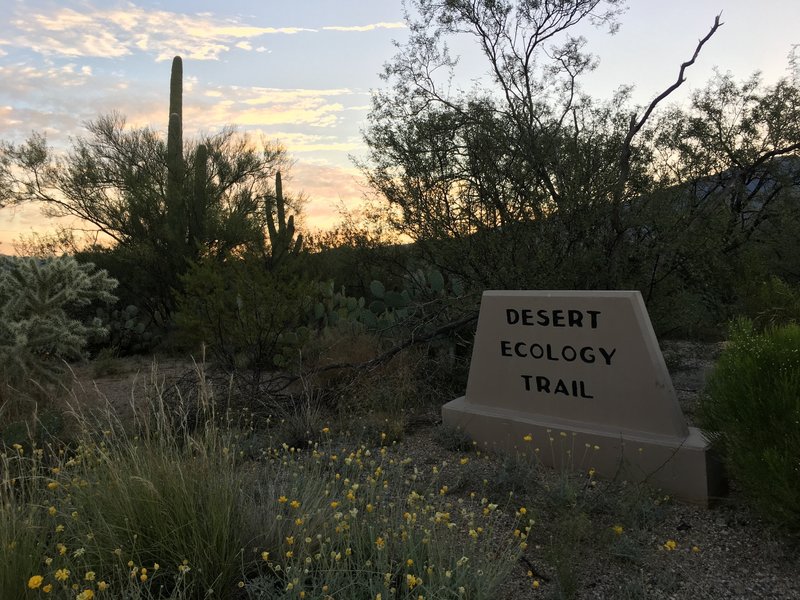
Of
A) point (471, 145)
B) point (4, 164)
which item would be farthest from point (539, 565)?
point (4, 164)

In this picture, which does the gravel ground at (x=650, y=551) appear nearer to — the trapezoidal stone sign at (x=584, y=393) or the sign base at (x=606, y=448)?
the sign base at (x=606, y=448)

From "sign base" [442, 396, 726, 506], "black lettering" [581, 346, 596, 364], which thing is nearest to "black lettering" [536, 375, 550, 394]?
"sign base" [442, 396, 726, 506]

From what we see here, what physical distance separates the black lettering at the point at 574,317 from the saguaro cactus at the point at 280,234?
9.38 meters

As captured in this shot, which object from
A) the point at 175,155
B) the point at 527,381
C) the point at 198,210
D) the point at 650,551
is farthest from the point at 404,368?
the point at 175,155

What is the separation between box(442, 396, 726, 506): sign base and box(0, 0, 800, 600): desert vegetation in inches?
3.1

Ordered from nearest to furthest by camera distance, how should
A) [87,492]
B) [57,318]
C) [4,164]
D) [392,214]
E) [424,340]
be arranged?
[87,492] < [424,340] < [57,318] < [392,214] < [4,164]

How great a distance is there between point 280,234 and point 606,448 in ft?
42.3

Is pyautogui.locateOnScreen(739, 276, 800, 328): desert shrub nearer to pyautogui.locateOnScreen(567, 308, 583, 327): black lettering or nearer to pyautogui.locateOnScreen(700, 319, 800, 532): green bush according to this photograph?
pyautogui.locateOnScreen(567, 308, 583, 327): black lettering

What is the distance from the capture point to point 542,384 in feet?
15.7

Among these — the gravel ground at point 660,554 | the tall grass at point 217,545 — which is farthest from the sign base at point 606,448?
the tall grass at point 217,545

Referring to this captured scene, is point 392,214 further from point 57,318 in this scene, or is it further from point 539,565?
point 539,565

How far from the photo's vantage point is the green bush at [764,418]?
10.0 feet

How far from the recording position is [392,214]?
362 inches

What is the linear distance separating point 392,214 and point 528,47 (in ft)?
14.1
